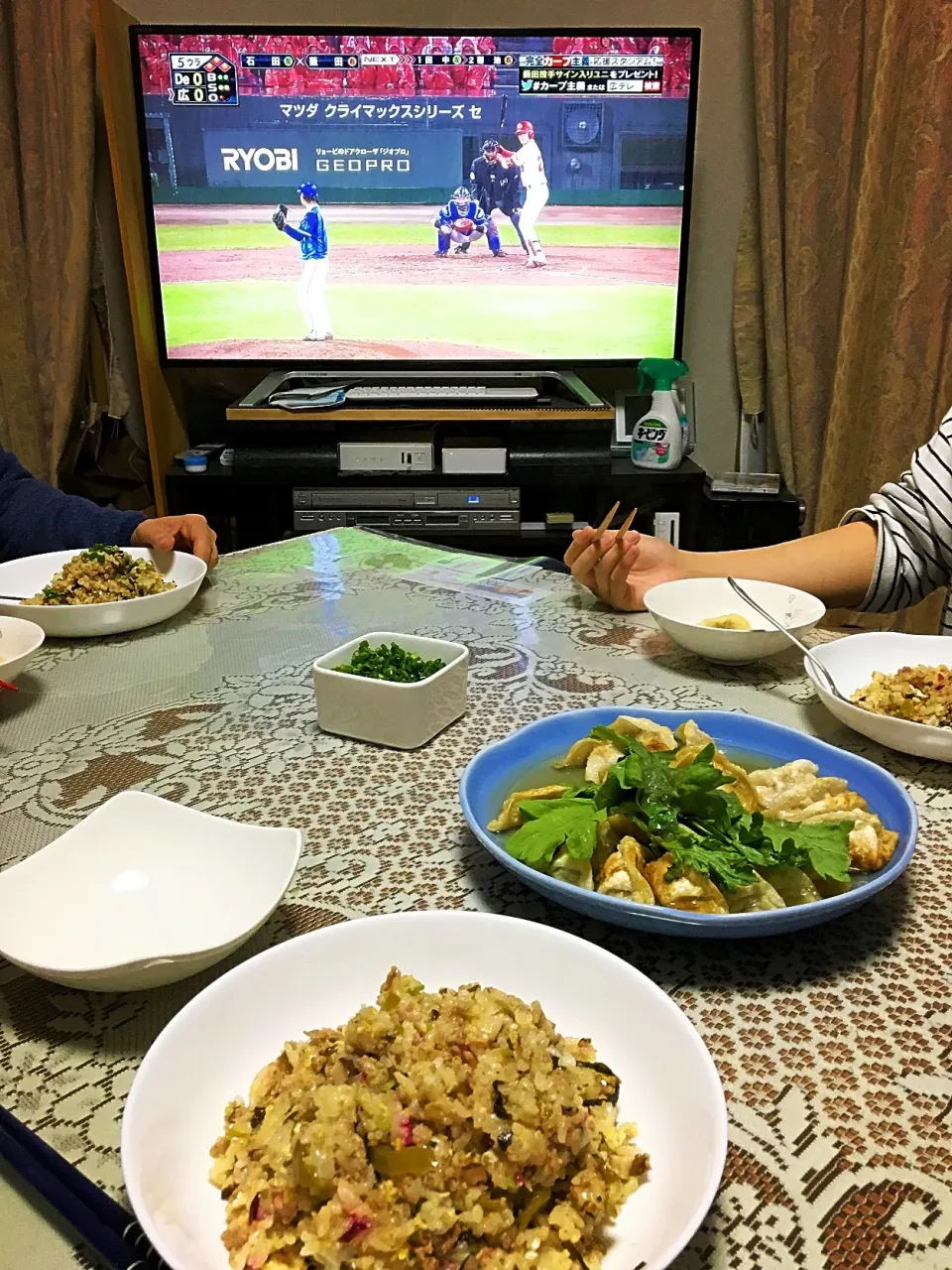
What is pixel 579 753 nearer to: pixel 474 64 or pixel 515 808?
pixel 515 808

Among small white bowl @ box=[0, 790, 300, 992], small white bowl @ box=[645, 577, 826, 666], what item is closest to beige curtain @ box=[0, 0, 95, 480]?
small white bowl @ box=[645, 577, 826, 666]

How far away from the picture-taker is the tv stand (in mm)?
3012

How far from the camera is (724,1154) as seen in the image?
0.43 meters

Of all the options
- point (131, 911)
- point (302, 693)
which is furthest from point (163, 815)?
point (302, 693)

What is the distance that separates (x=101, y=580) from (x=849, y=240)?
2.62 meters

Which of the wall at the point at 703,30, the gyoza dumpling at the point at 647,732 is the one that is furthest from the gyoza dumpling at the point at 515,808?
the wall at the point at 703,30

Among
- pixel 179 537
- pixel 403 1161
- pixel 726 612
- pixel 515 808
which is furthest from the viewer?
pixel 179 537

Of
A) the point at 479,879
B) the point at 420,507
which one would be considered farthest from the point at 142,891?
the point at 420,507

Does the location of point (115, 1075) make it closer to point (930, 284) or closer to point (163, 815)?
point (163, 815)

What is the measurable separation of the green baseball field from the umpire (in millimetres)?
37

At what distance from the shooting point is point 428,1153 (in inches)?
16.9

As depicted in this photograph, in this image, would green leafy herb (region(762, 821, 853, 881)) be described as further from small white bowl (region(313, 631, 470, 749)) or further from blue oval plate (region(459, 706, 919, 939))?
small white bowl (region(313, 631, 470, 749))

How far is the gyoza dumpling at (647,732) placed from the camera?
837 mm

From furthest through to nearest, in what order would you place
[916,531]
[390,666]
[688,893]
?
[916,531], [390,666], [688,893]
